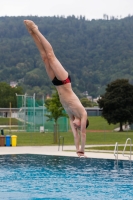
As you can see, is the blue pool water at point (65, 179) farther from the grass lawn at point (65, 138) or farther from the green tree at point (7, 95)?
the green tree at point (7, 95)

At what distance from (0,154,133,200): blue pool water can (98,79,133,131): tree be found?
37.2 metres

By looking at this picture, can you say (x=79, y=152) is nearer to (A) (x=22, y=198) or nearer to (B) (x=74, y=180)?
(A) (x=22, y=198)

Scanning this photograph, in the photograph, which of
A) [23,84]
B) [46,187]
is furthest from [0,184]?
[23,84]

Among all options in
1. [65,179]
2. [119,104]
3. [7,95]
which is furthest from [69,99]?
[7,95]

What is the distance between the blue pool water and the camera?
56.5 feet

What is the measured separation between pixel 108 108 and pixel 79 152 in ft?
184

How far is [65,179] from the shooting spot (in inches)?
806

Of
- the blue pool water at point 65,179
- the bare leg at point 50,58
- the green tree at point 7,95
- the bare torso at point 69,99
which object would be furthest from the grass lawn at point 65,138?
the green tree at point 7,95

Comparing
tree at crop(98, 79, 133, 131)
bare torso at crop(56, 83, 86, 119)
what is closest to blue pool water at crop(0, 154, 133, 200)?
bare torso at crop(56, 83, 86, 119)

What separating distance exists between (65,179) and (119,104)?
151 ft

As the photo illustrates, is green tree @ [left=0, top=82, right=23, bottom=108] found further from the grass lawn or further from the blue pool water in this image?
the blue pool water

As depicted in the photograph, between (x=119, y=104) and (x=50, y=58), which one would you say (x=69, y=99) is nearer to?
(x=50, y=58)

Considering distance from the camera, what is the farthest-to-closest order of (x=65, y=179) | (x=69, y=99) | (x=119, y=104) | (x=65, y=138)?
1. (x=119, y=104)
2. (x=65, y=138)
3. (x=65, y=179)
4. (x=69, y=99)

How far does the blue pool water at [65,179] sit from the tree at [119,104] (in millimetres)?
37199
